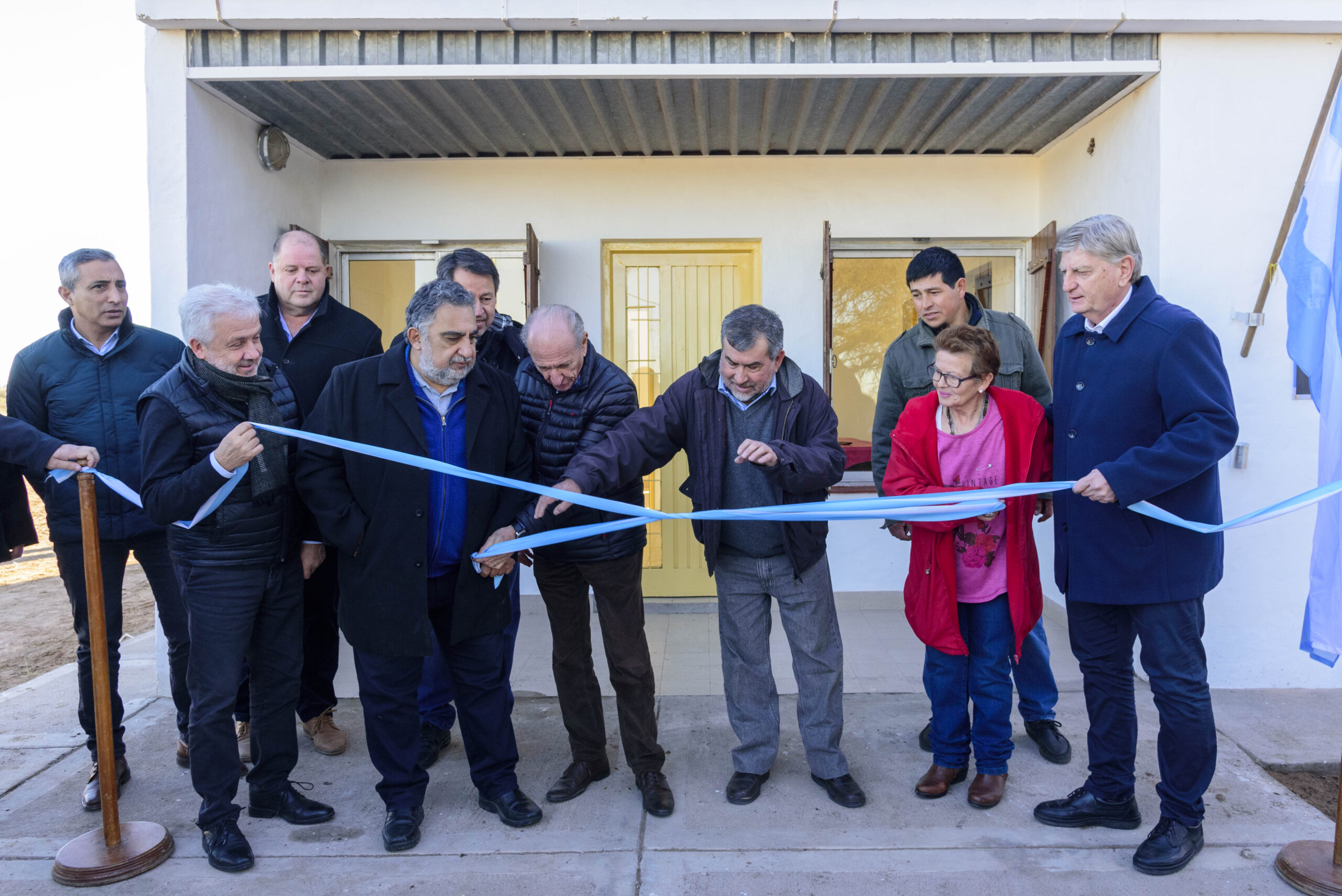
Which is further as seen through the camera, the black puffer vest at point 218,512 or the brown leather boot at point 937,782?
the brown leather boot at point 937,782

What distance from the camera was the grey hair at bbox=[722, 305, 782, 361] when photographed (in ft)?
9.65

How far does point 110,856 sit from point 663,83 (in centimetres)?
406

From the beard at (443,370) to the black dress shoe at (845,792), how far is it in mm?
1957

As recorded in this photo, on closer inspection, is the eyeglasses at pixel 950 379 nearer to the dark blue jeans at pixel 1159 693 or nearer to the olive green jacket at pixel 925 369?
the olive green jacket at pixel 925 369

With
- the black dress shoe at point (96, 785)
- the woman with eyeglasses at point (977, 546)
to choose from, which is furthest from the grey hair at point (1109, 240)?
the black dress shoe at point (96, 785)

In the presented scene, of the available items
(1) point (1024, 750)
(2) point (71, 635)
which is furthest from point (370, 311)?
(1) point (1024, 750)

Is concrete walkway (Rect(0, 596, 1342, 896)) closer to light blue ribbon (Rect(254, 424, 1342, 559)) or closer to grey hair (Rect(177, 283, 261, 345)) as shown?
light blue ribbon (Rect(254, 424, 1342, 559))

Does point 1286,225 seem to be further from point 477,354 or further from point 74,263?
point 74,263

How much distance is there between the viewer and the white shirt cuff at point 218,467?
269 cm

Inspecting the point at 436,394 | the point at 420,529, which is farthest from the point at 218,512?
the point at 436,394

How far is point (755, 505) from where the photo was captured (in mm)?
3182

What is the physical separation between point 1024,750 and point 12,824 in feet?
12.7

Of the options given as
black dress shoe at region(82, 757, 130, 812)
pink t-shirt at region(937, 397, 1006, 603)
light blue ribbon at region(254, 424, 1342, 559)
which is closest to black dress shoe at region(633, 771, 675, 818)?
light blue ribbon at region(254, 424, 1342, 559)

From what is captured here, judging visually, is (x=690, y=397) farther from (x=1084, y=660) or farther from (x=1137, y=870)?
(x=1137, y=870)
